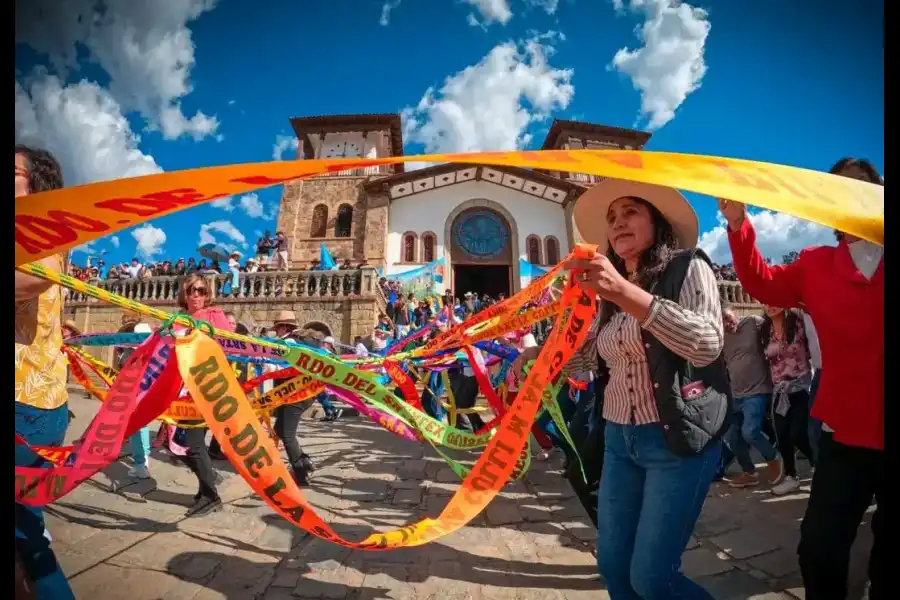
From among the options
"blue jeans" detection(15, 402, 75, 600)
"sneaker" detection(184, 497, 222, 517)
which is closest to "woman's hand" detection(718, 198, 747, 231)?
"blue jeans" detection(15, 402, 75, 600)

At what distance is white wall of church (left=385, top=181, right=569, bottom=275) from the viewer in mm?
22469

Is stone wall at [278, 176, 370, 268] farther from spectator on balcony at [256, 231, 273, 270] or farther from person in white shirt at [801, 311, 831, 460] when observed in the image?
person in white shirt at [801, 311, 831, 460]

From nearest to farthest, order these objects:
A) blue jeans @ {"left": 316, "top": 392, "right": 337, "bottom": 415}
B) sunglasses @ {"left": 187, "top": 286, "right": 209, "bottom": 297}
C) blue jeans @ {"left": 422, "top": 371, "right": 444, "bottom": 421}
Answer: sunglasses @ {"left": 187, "top": 286, "right": 209, "bottom": 297} < blue jeans @ {"left": 422, "top": 371, "right": 444, "bottom": 421} < blue jeans @ {"left": 316, "top": 392, "right": 337, "bottom": 415}

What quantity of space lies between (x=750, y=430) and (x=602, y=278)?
13.5 ft

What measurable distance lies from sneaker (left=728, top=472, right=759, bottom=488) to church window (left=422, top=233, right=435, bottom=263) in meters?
18.5

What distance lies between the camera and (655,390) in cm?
165

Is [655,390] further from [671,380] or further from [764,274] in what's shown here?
[764,274]

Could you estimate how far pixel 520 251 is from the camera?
22375mm

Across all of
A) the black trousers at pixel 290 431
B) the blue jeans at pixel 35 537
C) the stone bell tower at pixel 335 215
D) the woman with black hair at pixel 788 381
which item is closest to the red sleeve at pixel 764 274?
the woman with black hair at pixel 788 381

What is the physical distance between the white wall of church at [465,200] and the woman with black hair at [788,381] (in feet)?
58.9

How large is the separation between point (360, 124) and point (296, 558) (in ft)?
88.7

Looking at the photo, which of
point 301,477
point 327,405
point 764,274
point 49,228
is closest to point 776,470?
point 764,274

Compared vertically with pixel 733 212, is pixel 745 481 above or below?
below
